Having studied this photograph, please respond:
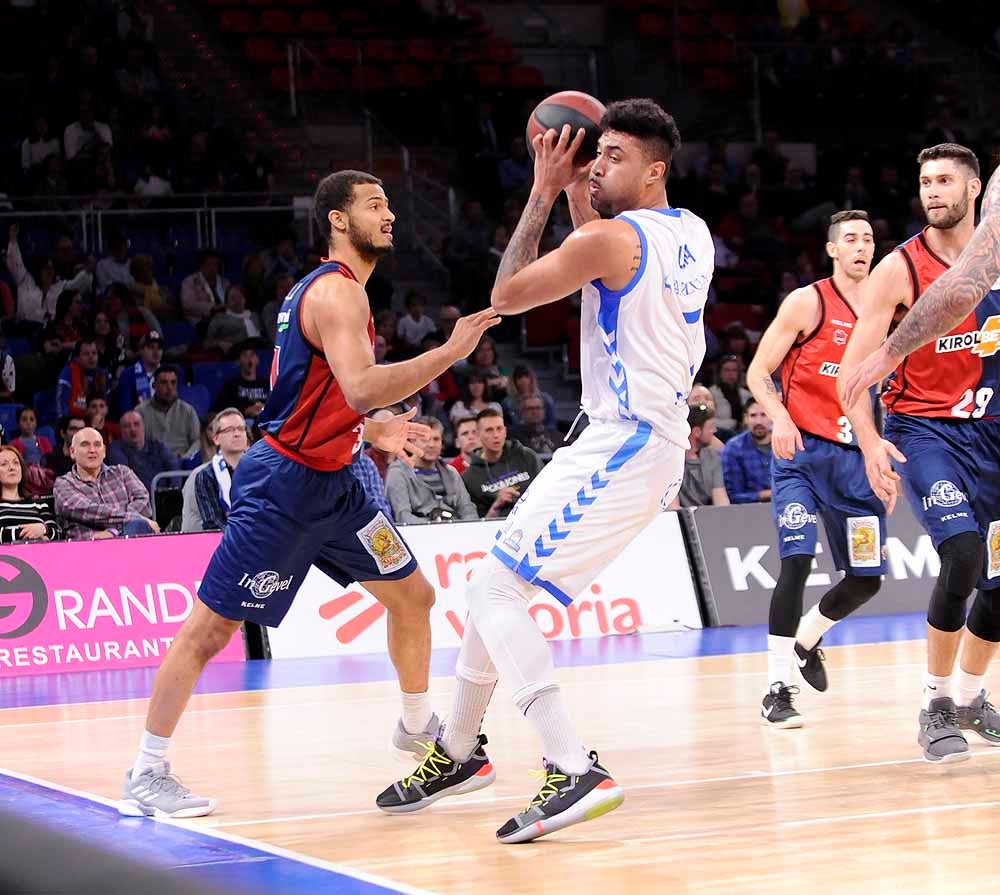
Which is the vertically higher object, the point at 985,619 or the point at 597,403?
the point at 597,403

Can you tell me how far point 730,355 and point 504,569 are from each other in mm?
11260

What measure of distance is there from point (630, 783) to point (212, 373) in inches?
385

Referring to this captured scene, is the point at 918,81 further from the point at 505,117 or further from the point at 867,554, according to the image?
the point at 867,554

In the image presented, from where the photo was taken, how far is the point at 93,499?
11203 mm

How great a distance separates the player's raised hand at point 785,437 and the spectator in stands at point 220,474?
14.6ft

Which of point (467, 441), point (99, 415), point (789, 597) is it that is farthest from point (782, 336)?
point (99, 415)

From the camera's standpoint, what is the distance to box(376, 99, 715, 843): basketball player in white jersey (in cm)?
473

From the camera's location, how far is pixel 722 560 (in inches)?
469

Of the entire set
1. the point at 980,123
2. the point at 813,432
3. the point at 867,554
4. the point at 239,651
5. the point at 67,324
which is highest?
the point at 980,123

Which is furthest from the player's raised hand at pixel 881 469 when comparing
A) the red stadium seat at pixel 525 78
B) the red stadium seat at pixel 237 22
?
the red stadium seat at pixel 237 22

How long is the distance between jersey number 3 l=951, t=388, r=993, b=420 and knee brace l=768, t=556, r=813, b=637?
168cm

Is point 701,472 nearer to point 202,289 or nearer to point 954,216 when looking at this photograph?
point 202,289

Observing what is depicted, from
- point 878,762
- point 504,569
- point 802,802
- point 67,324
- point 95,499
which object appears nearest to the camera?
point 504,569

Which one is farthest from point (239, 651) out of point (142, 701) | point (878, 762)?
point (878, 762)
